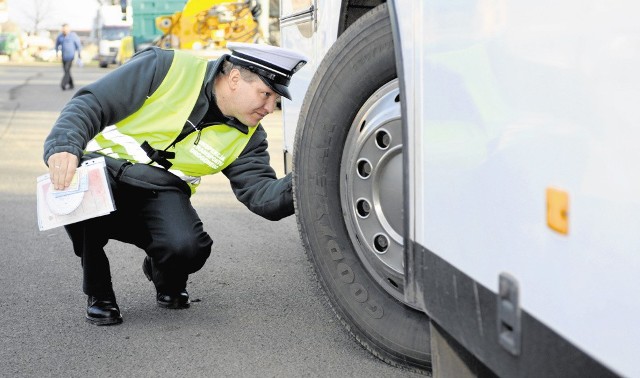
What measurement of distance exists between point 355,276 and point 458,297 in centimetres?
101

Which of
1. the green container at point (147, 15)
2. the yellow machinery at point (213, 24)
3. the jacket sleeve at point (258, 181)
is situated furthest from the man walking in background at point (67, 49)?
the jacket sleeve at point (258, 181)

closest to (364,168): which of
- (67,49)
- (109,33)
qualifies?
(67,49)

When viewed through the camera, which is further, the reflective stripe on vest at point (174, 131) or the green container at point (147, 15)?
the green container at point (147, 15)

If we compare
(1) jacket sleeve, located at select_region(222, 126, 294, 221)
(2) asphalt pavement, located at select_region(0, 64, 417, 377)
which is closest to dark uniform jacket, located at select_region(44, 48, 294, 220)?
(1) jacket sleeve, located at select_region(222, 126, 294, 221)

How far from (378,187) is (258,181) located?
3.99 ft

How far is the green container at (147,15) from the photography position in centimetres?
2147

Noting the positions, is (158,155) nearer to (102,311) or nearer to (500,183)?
(102,311)

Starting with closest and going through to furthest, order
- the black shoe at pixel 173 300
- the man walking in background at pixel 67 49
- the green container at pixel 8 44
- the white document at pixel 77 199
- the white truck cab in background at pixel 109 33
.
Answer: the white document at pixel 77 199 → the black shoe at pixel 173 300 → the man walking in background at pixel 67 49 → the white truck cab in background at pixel 109 33 → the green container at pixel 8 44

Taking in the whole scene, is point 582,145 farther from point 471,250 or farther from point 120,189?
point 120,189

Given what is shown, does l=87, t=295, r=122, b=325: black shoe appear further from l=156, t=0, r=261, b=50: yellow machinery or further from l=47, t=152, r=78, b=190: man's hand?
l=156, t=0, r=261, b=50: yellow machinery

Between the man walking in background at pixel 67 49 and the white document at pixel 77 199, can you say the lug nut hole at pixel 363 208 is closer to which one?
the white document at pixel 77 199

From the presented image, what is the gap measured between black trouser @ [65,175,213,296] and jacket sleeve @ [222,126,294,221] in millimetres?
232

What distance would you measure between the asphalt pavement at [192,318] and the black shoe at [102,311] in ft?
0.12

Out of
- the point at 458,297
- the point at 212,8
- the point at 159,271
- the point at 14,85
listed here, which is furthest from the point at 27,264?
the point at 14,85
